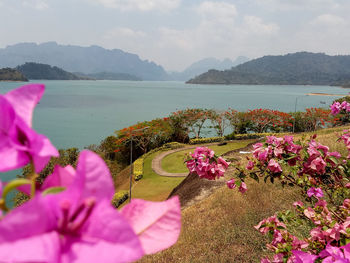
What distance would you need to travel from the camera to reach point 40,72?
492ft

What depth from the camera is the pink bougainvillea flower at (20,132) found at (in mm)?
467

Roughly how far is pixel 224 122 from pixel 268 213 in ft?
72.6

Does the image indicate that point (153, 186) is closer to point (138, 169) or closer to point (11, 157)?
point (138, 169)

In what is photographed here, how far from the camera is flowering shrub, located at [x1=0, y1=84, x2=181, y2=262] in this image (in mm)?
362

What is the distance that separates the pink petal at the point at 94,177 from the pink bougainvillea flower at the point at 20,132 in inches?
3.0

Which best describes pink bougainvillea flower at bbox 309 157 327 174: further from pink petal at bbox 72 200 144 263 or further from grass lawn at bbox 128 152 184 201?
grass lawn at bbox 128 152 184 201

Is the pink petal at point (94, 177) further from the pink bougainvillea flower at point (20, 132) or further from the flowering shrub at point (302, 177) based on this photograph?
the flowering shrub at point (302, 177)

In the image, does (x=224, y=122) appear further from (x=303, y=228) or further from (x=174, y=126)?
(x=303, y=228)

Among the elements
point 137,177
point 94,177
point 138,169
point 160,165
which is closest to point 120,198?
point 137,177

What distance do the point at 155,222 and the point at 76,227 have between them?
0.17 meters

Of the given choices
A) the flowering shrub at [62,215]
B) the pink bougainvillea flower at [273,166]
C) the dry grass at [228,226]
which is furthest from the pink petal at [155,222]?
the dry grass at [228,226]

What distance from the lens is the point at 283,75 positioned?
643 ft

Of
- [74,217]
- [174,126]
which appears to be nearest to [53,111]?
[174,126]

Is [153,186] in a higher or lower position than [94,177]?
lower
